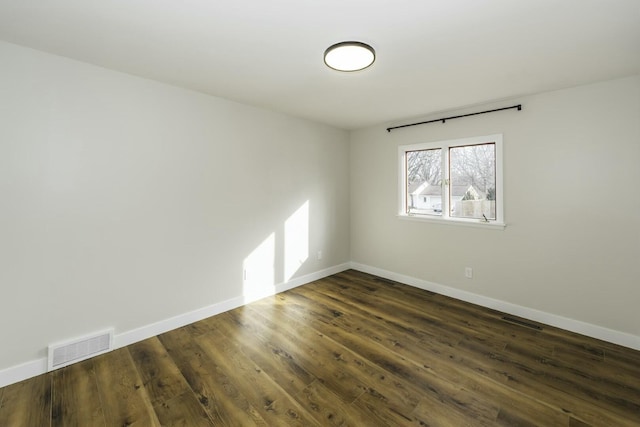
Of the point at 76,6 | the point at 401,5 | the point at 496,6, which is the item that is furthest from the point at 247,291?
the point at 496,6

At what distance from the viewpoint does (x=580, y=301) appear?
275cm

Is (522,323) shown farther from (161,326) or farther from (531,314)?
(161,326)

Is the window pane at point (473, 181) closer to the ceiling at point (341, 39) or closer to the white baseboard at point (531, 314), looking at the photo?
the ceiling at point (341, 39)

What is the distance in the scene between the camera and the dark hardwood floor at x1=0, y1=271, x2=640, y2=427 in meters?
1.72

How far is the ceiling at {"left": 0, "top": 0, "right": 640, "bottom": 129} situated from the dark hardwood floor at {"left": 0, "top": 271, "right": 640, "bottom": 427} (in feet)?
8.02

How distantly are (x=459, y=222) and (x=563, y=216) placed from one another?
39.8 inches

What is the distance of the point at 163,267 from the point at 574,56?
400cm

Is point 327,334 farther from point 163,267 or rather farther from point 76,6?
point 76,6

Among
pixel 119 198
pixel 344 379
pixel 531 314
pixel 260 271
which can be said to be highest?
pixel 119 198

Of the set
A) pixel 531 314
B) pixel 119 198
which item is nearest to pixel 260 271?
pixel 119 198

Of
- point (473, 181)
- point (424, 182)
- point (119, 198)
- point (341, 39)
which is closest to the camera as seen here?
point (341, 39)

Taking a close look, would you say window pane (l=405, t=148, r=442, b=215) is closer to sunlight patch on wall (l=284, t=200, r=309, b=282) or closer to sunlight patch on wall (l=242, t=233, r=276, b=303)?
sunlight patch on wall (l=284, t=200, r=309, b=282)

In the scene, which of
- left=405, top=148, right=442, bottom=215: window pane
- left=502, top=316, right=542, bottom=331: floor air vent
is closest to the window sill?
left=405, top=148, right=442, bottom=215: window pane

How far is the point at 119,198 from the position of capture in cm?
246
